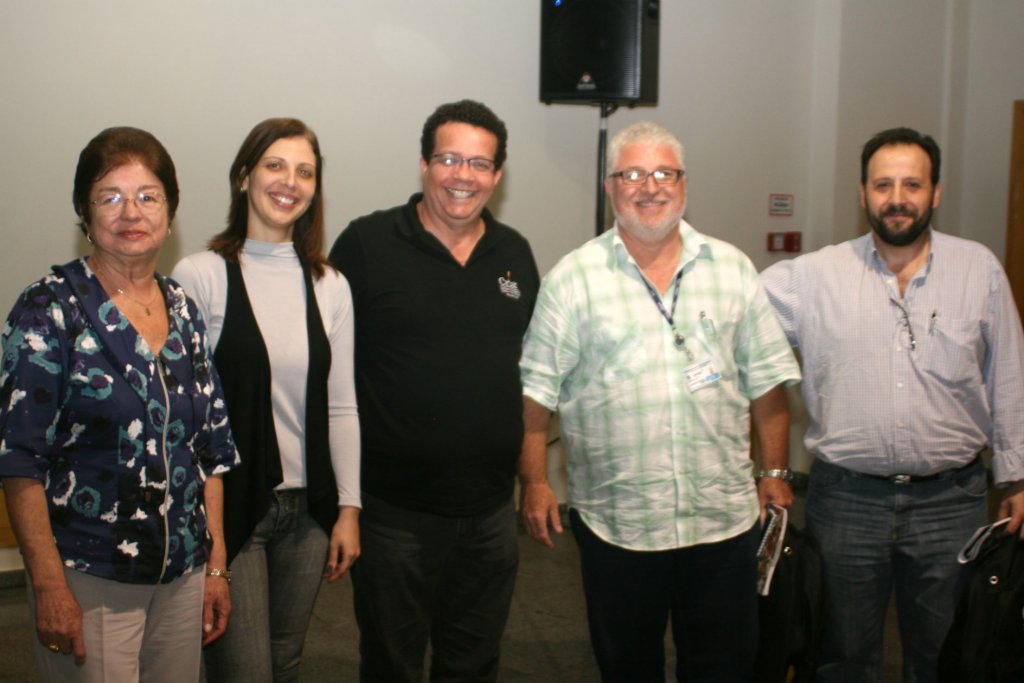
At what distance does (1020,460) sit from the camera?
7.56 feet

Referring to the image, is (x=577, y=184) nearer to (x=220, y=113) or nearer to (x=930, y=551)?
(x=220, y=113)

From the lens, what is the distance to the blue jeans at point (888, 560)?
2.27 meters

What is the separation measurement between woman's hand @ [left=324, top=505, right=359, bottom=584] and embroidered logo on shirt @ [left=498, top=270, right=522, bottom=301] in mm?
622

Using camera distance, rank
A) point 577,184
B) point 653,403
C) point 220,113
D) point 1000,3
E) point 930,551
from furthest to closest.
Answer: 1. point 1000,3
2. point 577,184
3. point 220,113
4. point 930,551
5. point 653,403

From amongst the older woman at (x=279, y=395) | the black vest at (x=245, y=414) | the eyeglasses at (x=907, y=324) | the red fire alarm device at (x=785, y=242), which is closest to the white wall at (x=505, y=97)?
the red fire alarm device at (x=785, y=242)

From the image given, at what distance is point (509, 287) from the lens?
2.24 meters

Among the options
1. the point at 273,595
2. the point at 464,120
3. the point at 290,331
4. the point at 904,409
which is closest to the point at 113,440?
the point at 290,331

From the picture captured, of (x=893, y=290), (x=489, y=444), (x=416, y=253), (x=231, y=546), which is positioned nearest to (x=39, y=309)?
(x=231, y=546)

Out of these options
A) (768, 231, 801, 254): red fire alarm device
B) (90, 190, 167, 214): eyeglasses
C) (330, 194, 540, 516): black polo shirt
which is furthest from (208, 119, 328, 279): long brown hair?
(768, 231, 801, 254): red fire alarm device

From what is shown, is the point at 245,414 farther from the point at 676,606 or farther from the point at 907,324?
the point at 907,324

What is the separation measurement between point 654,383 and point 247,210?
→ 97 centimetres

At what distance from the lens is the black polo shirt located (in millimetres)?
2109

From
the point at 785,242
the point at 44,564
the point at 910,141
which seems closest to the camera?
the point at 44,564

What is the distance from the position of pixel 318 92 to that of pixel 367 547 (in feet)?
8.35
